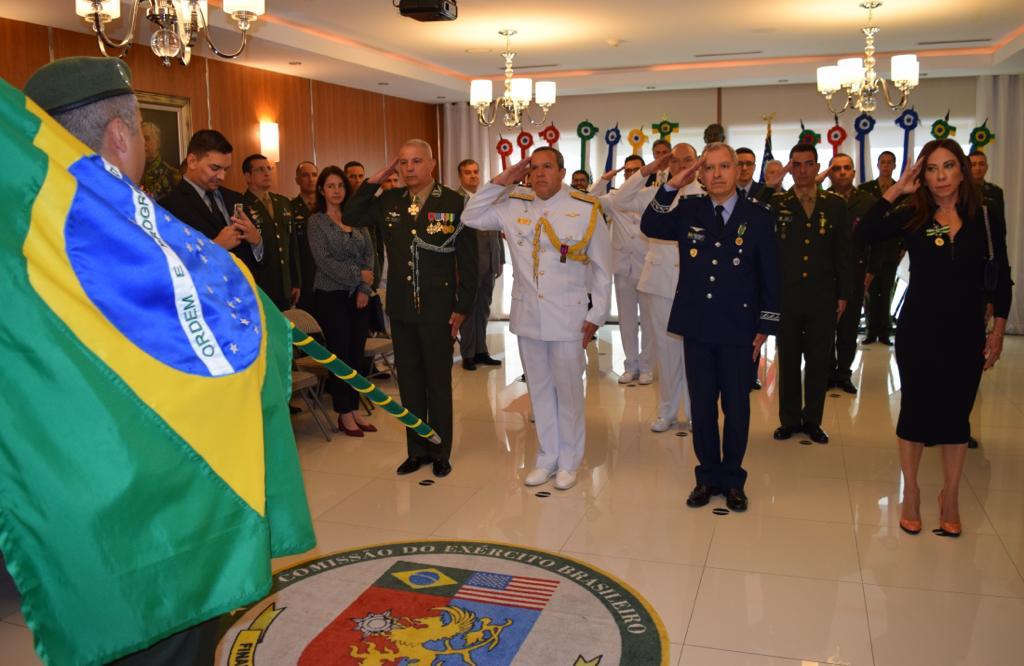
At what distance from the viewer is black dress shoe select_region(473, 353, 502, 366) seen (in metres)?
8.71

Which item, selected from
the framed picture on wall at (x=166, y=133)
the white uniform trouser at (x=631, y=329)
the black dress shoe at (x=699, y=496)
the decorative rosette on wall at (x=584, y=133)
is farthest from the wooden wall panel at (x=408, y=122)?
the black dress shoe at (x=699, y=496)

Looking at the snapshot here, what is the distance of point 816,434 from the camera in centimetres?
579

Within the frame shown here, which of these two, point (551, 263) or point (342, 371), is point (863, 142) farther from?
point (342, 371)

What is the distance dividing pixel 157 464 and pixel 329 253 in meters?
4.93

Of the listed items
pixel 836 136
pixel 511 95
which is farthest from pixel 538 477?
pixel 836 136

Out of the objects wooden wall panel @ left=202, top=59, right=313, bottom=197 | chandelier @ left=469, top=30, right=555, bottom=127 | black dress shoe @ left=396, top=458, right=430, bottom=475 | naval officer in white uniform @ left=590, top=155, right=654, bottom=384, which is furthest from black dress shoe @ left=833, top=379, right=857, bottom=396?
wooden wall panel @ left=202, top=59, right=313, bottom=197

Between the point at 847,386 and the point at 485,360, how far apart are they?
332 cm

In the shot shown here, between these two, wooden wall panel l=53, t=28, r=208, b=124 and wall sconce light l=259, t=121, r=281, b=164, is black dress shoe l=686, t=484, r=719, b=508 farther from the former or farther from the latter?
wall sconce light l=259, t=121, r=281, b=164

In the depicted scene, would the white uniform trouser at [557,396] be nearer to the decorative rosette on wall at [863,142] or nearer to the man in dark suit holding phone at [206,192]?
the man in dark suit holding phone at [206,192]

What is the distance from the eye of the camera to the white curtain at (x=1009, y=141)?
1106cm

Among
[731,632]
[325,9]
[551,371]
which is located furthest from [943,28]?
[731,632]

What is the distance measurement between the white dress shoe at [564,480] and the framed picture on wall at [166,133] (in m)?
4.71

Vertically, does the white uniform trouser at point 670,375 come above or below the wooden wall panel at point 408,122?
below

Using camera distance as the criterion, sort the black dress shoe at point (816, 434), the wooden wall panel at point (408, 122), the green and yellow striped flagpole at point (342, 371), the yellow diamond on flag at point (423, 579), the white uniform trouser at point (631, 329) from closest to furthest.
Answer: the green and yellow striped flagpole at point (342, 371)
the yellow diamond on flag at point (423, 579)
the black dress shoe at point (816, 434)
the white uniform trouser at point (631, 329)
the wooden wall panel at point (408, 122)
